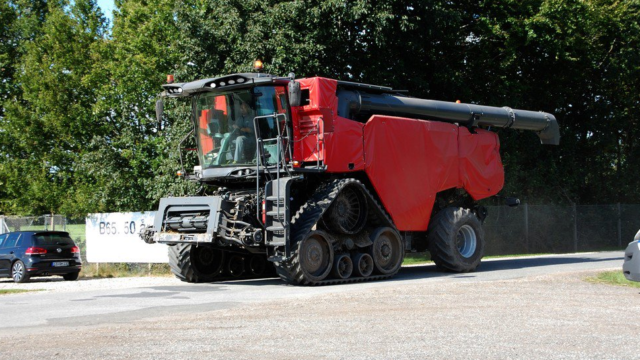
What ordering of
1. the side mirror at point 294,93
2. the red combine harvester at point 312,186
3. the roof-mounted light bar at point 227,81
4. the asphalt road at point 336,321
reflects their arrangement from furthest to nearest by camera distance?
1. the roof-mounted light bar at point 227,81
2. the red combine harvester at point 312,186
3. the side mirror at point 294,93
4. the asphalt road at point 336,321

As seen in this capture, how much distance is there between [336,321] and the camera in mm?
10156

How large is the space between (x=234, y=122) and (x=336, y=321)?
292 inches

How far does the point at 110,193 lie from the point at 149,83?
180 inches

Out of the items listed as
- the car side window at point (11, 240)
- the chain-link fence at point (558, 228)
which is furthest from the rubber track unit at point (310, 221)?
the chain-link fence at point (558, 228)

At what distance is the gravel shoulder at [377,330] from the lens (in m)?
8.03

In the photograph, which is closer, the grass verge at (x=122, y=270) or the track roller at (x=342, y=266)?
the track roller at (x=342, y=266)

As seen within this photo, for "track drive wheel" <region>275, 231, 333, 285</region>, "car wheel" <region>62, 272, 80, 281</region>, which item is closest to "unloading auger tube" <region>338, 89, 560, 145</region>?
"track drive wheel" <region>275, 231, 333, 285</region>

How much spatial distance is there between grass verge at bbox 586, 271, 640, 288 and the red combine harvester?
3.36 meters

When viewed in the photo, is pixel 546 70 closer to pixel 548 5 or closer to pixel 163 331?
pixel 548 5

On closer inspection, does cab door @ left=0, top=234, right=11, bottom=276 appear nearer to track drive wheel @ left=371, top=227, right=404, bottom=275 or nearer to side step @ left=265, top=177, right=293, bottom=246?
side step @ left=265, top=177, right=293, bottom=246

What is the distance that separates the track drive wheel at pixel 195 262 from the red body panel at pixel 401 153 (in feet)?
10.8

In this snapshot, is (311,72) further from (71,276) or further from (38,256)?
(38,256)

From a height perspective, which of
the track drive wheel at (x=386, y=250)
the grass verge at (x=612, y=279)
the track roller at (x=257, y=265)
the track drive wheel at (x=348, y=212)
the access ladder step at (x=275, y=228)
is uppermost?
the track drive wheel at (x=348, y=212)

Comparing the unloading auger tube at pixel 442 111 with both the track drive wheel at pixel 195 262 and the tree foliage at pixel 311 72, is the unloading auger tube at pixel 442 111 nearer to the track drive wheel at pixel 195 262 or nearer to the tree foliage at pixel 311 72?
the track drive wheel at pixel 195 262
